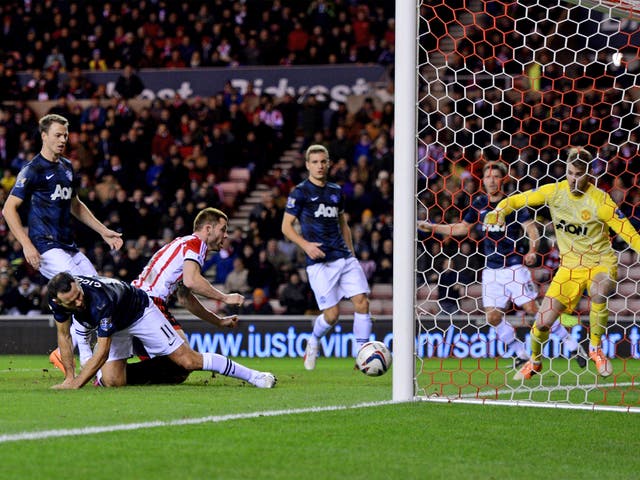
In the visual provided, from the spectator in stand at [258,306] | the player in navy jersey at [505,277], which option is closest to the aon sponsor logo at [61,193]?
the player in navy jersey at [505,277]

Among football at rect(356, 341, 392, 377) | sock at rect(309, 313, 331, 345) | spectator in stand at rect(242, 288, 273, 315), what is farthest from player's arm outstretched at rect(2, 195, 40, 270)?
spectator in stand at rect(242, 288, 273, 315)

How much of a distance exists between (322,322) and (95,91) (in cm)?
1391

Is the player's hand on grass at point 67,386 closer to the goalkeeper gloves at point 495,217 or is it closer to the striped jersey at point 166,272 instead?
the striped jersey at point 166,272

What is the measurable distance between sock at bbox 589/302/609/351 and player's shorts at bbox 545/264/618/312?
201mm

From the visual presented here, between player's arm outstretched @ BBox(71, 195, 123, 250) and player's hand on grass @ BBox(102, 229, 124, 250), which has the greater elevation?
player's arm outstretched @ BBox(71, 195, 123, 250)

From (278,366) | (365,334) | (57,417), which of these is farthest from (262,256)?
(57,417)

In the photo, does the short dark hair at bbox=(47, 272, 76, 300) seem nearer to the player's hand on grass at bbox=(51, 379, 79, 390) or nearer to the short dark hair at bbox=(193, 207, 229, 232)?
the player's hand on grass at bbox=(51, 379, 79, 390)

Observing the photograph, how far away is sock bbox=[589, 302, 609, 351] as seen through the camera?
10.0 meters

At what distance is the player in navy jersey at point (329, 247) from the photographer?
11219 millimetres

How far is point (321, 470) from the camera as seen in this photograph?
484cm

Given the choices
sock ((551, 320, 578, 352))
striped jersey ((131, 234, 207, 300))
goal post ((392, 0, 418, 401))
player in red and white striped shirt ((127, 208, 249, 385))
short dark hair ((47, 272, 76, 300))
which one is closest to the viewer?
goal post ((392, 0, 418, 401))

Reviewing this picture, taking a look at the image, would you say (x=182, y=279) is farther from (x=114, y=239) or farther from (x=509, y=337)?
(x=509, y=337)

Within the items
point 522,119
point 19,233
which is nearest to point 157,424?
point 19,233

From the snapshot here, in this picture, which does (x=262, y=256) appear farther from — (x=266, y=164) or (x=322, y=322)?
(x=322, y=322)
